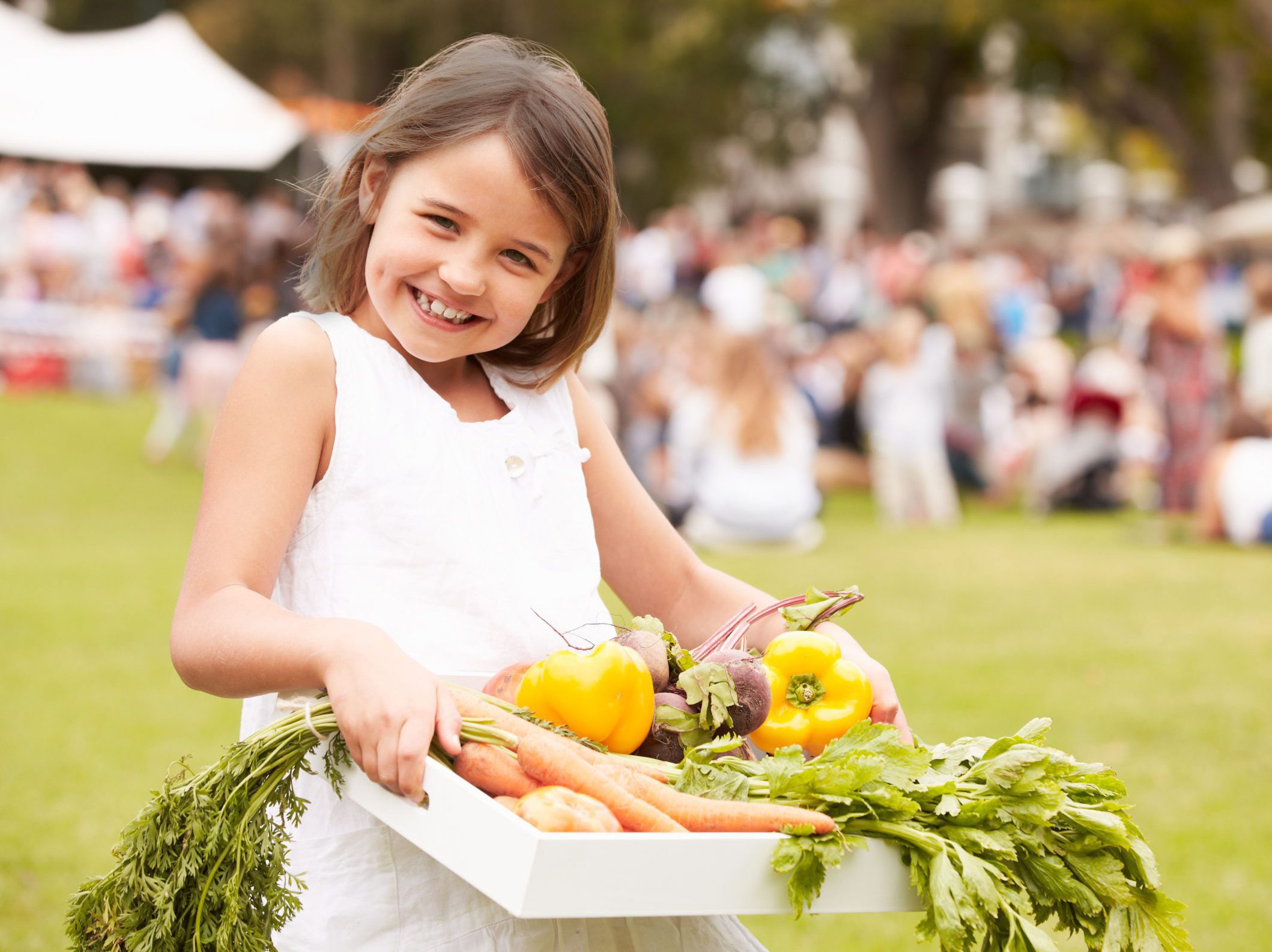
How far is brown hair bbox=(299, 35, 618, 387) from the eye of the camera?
6.94 feet

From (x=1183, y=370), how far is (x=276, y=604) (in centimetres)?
1124

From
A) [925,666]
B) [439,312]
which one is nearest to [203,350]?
[925,666]

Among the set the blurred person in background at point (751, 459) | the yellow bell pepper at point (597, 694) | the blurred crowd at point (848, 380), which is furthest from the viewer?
the blurred crowd at point (848, 380)

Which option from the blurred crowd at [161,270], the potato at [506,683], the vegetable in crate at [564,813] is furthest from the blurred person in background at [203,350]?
the vegetable in crate at [564,813]

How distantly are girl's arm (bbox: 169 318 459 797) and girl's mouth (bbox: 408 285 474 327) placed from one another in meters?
0.15

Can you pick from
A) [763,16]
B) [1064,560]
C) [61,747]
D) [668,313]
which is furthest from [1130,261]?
[61,747]

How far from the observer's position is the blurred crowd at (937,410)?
1059cm

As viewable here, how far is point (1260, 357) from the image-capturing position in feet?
Answer: 36.2

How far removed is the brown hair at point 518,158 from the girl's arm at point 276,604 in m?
0.27

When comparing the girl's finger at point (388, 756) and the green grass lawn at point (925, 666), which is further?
the green grass lawn at point (925, 666)

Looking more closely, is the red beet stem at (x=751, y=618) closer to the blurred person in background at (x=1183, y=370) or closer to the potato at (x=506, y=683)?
the potato at (x=506, y=683)

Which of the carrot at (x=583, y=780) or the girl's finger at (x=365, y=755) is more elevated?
the girl's finger at (x=365, y=755)

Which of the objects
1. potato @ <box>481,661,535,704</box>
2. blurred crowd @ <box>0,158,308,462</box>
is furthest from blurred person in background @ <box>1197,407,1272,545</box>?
potato @ <box>481,661,535,704</box>

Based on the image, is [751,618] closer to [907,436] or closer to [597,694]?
[597,694]
